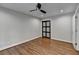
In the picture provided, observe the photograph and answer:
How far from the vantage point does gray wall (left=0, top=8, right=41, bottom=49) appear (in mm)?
3225

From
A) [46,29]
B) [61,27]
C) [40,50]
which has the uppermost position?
[61,27]

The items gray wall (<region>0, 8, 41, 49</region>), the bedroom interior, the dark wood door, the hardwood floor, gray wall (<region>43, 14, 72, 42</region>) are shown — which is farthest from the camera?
the dark wood door

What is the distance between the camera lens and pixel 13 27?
379cm

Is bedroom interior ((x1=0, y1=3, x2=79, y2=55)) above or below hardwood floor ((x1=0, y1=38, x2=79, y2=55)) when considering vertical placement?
above

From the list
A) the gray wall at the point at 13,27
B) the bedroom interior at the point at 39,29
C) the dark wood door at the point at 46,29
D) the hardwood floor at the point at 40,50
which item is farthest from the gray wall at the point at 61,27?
the gray wall at the point at 13,27

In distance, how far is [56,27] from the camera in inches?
218

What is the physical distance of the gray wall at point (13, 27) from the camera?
10.6 feet

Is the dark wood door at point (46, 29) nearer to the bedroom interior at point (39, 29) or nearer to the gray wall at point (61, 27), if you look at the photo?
the bedroom interior at point (39, 29)

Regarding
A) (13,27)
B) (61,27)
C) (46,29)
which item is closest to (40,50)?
(13,27)

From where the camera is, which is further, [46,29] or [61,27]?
[46,29]

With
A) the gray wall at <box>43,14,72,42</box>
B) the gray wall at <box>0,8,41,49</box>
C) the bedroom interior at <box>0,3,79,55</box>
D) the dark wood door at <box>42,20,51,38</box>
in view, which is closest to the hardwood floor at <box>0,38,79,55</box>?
the bedroom interior at <box>0,3,79,55</box>

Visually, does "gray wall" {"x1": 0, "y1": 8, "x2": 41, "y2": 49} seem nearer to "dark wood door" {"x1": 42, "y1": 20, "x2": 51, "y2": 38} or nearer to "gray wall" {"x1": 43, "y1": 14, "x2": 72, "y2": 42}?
"dark wood door" {"x1": 42, "y1": 20, "x2": 51, "y2": 38}

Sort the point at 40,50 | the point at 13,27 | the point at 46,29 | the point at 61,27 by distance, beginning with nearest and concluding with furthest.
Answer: the point at 40,50 < the point at 13,27 < the point at 61,27 < the point at 46,29

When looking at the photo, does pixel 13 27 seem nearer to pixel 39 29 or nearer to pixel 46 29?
pixel 39 29
